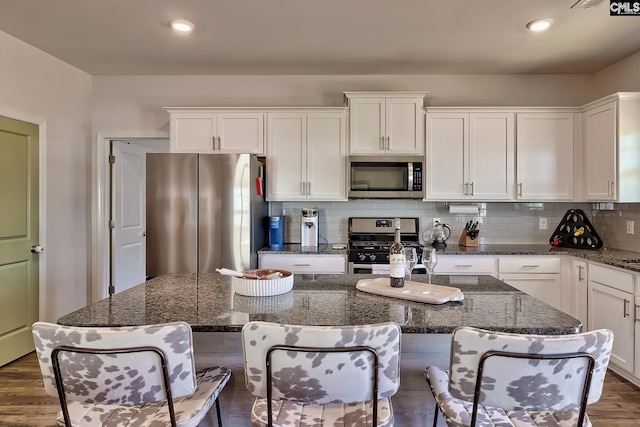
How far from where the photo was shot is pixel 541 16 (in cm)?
260

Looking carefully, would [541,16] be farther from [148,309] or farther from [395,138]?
[148,309]

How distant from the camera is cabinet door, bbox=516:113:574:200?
3.44 m

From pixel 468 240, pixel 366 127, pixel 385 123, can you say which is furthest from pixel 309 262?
pixel 468 240

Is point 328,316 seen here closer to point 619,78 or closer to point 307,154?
point 307,154

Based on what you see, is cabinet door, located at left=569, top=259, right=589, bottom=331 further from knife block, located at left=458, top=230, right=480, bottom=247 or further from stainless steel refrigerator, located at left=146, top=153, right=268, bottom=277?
stainless steel refrigerator, located at left=146, top=153, right=268, bottom=277

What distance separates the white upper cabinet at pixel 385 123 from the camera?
3.45m

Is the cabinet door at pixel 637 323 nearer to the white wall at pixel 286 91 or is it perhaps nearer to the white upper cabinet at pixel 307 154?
the white wall at pixel 286 91

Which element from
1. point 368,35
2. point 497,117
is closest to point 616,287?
point 497,117

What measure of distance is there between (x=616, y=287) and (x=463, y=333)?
91.4 inches

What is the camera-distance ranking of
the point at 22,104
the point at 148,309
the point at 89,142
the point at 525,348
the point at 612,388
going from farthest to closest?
1. the point at 89,142
2. the point at 22,104
3. the point at 612,388
4. the point at 148,309
5. the point at 525,348

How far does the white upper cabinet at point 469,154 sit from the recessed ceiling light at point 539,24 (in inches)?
31.7

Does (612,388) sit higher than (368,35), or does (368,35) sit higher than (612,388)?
(368,35)

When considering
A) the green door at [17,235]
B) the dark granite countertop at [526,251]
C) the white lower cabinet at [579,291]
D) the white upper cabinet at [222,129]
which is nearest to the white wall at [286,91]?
the white upper cabinet at [222,129]

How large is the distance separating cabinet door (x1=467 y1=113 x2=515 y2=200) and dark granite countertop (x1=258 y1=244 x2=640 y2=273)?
1.55ft
